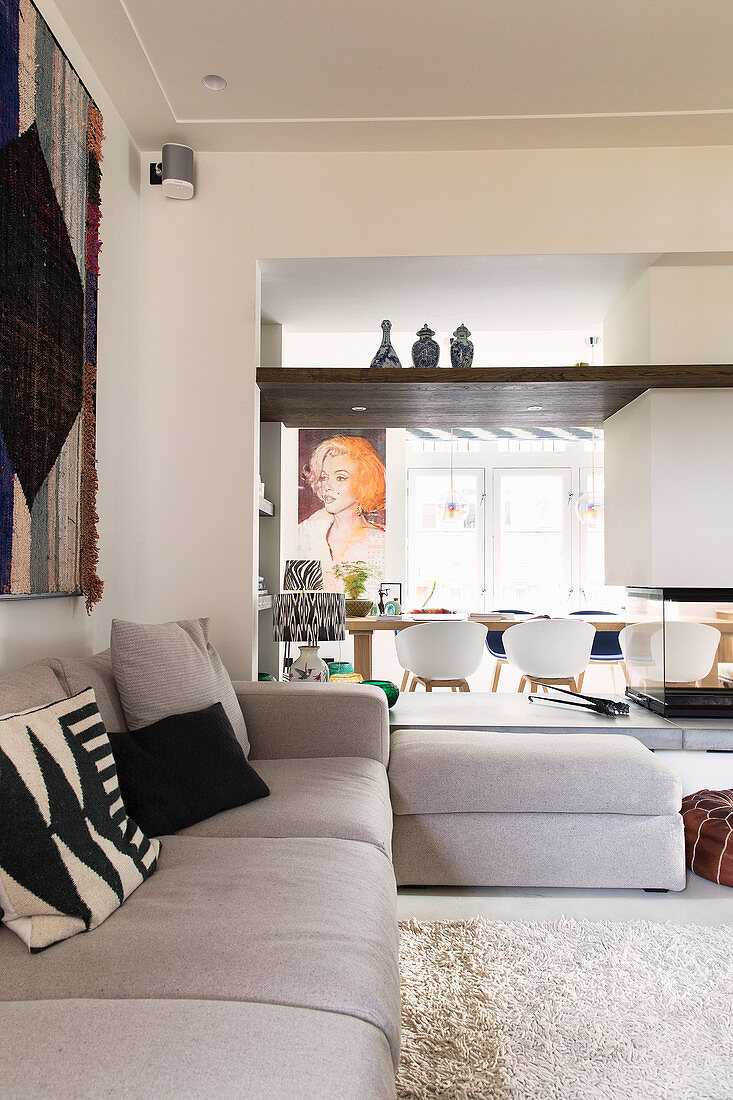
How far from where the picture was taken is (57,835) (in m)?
1.39

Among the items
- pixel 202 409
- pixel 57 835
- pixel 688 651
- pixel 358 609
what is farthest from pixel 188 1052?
pixel 358 609

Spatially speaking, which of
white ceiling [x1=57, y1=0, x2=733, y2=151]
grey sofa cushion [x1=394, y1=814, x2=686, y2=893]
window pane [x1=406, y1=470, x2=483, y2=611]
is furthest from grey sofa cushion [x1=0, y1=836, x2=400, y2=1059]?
window pane [x1=406, y1=470, x2=483, y2=611]

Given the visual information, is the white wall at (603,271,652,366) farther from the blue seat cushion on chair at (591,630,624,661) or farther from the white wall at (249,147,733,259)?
the blue seat cushion on chair at (591,630,624,661)

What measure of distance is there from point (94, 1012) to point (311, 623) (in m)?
2.24

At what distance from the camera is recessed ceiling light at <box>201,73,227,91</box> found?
2838mm

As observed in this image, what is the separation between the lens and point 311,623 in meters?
3.29

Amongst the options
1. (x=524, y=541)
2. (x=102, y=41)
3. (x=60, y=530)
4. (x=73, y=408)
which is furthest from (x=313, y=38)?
(x=524, y=541)

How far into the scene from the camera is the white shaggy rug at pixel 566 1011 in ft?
5.27

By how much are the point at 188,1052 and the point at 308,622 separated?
2.33 meters

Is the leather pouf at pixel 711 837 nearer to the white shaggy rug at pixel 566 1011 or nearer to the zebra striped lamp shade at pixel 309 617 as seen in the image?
the white shaggy rug at pixel 566 1011

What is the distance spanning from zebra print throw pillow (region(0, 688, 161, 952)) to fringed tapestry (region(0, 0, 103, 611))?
2.38ft

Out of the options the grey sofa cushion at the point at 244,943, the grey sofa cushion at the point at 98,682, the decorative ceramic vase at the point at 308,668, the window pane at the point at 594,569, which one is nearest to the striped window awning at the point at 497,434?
the window pane at the point at 594,569

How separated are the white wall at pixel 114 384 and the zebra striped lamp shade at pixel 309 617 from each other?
63cm

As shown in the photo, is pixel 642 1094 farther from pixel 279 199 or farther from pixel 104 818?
pixel 279 199
